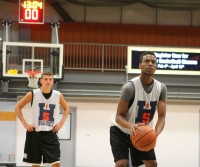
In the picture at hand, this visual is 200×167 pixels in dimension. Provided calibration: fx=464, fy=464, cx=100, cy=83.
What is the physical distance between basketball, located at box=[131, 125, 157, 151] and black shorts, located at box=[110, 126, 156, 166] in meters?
0.46

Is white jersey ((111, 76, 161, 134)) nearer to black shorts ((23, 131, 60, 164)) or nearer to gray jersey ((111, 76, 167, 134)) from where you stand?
gray jersey ((111, 76, 167, 134))

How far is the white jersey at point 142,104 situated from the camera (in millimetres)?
5512

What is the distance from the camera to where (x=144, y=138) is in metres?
5.13

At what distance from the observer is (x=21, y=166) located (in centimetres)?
1775

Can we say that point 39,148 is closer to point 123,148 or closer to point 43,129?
point 43,129

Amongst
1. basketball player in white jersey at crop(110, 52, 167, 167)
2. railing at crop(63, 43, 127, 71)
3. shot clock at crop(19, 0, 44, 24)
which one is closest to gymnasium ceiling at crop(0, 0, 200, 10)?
railing at crop(63, 43, 127, 71)

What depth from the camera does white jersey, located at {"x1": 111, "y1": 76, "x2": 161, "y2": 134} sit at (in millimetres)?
5512

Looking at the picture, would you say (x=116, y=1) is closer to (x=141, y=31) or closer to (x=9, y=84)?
(x=141, y=31)

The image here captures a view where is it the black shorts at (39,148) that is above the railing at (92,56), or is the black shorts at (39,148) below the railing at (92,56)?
below

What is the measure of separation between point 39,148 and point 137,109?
2.56 meters

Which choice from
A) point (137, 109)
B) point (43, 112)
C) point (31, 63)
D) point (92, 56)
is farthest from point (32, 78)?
point (137, 109)

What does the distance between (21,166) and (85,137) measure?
2.68m

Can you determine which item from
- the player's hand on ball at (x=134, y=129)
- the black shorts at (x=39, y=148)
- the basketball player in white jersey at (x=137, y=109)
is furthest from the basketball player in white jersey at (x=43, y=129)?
the player's hand on ball at (x=134, y=129)

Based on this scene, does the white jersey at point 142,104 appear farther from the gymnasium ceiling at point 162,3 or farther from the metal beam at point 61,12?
the metal beam at point 61,12
